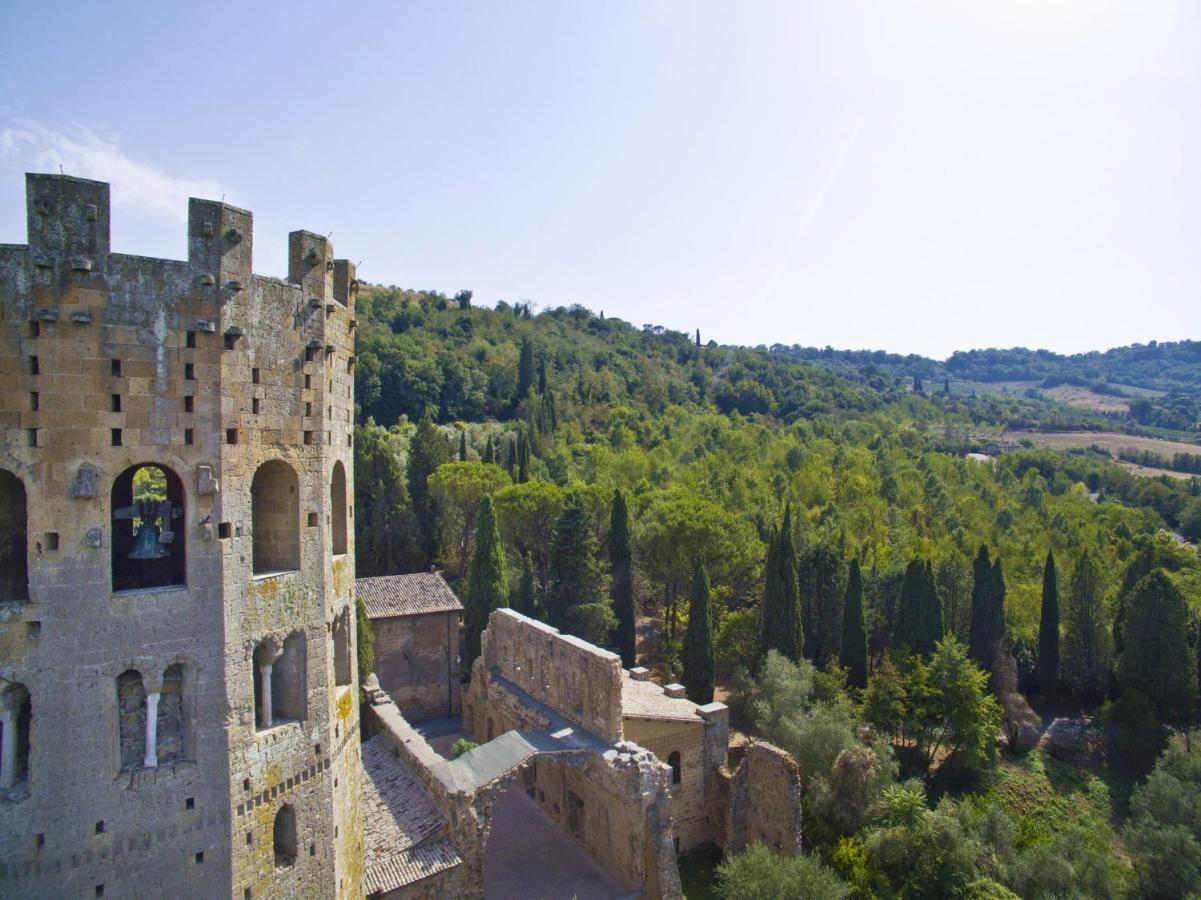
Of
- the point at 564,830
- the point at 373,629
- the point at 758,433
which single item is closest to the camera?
the point at 564,830

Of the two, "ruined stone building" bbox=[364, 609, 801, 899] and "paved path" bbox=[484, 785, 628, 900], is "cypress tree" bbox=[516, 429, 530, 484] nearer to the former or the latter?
"ruined stone building" bbox=[364, 609, 801, 899]

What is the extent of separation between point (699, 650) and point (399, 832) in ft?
53.6

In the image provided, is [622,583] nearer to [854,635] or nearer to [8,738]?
[854,635]

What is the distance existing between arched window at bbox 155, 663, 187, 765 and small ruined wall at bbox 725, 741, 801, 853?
16575 millimetres

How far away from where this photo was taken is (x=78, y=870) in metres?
9.72

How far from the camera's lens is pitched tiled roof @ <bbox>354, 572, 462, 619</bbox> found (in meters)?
31.0

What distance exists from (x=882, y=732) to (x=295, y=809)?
23559 mm

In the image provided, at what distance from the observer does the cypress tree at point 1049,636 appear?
120 feet

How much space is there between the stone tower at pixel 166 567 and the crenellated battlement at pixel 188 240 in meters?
0.03

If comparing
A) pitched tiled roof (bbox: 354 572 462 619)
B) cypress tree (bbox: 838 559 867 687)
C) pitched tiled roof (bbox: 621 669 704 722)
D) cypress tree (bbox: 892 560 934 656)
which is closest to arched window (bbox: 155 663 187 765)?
pitched tiled roof (bbox: 621 669 704 722)

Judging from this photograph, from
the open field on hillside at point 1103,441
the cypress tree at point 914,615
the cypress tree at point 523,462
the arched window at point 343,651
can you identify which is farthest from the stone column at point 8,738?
the open field on hillside at point 1103,441

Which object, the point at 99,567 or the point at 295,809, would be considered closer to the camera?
the point at 99,567

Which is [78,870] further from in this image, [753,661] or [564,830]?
[753,661]

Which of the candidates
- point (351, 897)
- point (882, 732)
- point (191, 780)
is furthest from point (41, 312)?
point (882, 732)
